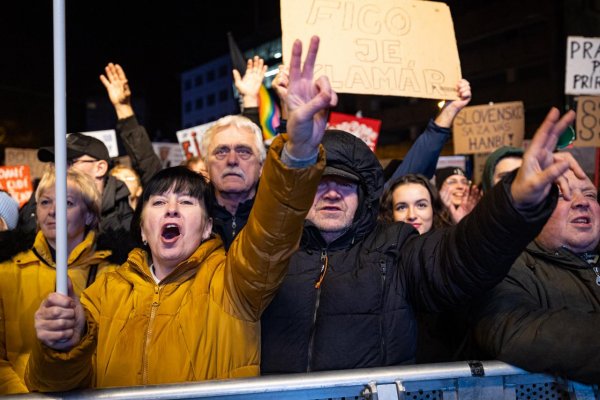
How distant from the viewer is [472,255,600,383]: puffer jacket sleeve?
1.67 m

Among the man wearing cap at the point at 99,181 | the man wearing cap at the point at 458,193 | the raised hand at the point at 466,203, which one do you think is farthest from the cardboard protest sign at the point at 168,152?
the raised hand at the point at 466,203

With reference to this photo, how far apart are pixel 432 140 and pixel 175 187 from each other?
1.97 meters

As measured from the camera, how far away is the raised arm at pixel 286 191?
5.13ft

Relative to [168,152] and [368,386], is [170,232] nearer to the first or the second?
[368,386]

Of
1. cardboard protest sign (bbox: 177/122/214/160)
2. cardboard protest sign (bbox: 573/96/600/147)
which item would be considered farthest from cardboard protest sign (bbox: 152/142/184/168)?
cardboard protest sign (bbox: 573/96/600/147)

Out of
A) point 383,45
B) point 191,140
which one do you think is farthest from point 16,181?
point 383,45

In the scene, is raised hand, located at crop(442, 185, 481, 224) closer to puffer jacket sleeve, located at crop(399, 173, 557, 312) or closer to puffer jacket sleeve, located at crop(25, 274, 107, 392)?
puffer jacket sleeve, located at crop(399, 173, 557, 312)

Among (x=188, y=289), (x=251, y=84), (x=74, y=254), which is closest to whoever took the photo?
(x=188, y=289)

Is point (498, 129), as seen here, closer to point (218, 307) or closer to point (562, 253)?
point (562, 253)

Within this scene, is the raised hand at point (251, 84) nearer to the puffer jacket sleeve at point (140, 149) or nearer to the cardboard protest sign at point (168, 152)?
the puffer jacket sleeve at point (140, 149)

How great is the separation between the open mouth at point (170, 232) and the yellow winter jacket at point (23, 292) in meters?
0.70

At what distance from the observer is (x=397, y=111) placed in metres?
33.5

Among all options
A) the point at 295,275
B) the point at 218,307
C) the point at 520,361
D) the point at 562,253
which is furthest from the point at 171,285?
the point at 562,253

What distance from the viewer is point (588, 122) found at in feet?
18.3
